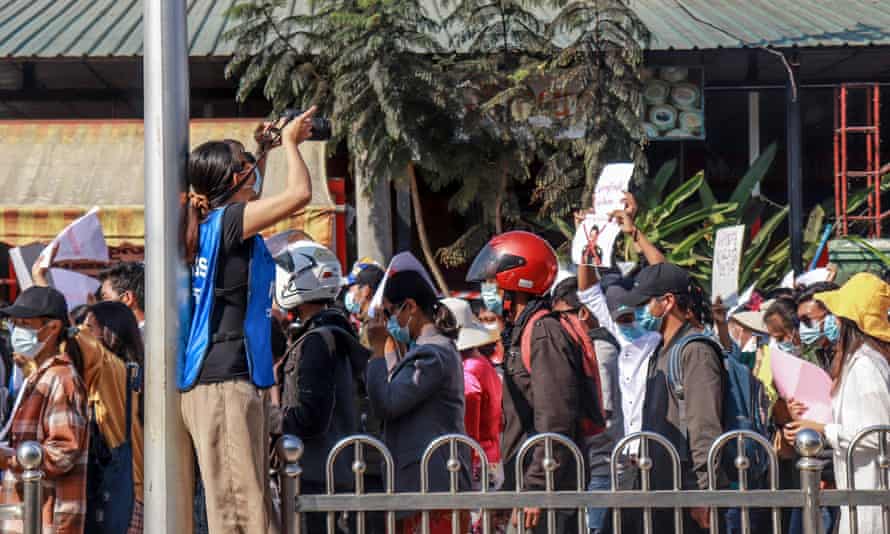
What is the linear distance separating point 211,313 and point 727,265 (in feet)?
20.8

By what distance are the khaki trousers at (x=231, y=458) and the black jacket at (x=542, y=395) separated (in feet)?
5.94

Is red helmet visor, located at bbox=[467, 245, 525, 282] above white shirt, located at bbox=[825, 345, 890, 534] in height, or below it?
above

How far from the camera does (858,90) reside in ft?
55.9

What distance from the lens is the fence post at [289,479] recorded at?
4520mm

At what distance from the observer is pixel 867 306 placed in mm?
6055

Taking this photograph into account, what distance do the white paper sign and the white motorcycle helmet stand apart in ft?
14.9

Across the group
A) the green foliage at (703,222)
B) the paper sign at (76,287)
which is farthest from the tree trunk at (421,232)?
the paper sign at (76,287)

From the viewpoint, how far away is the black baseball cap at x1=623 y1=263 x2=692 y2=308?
6320mm

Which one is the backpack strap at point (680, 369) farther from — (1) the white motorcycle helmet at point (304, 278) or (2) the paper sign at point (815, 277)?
(2) the paper sign at point (815, 277)

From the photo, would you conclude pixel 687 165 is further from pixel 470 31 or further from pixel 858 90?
pixel 470 31

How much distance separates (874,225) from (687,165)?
267cm

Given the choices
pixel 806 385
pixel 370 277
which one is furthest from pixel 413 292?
pixel 370 277

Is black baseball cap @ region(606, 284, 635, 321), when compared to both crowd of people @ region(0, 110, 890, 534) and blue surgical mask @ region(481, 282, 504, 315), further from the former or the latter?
blue surgical mask @ region(481, 282, 504, 315)

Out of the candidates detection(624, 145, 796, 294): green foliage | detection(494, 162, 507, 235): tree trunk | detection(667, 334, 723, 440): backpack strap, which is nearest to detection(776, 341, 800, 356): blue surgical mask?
detection(667, 334, 723, 440): backpack strap
